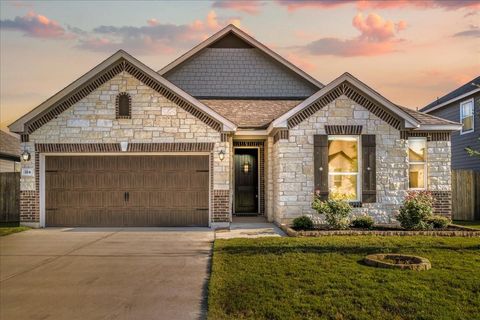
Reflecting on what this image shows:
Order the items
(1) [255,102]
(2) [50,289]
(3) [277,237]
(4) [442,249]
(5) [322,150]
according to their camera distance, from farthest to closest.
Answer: (1) [255,102] < (5) [322,150] < (3) [277,237] < (4) [442,249] < (2) [50,289]

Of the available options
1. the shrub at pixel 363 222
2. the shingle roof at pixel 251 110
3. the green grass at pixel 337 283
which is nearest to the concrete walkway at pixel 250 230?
the green grass at pixel 337 283

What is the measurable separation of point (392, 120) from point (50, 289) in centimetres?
1117

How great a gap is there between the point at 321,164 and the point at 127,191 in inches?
247

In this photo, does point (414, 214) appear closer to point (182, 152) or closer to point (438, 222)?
point (438, 222)

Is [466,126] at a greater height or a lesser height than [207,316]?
greater

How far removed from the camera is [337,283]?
7.52 m

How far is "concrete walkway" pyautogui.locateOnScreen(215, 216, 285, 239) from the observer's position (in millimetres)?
12985

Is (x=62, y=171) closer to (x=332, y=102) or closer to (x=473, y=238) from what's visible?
(x=332, y=102)

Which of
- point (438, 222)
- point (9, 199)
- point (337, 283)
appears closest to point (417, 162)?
point (438, 222)

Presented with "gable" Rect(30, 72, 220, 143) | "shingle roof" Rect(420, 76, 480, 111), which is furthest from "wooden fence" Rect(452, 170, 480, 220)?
"gable" Rect(30, 72, 220, 143)

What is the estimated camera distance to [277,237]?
12203 millimetres

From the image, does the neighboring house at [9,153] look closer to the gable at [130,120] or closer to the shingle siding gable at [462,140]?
the gable at [130,120]

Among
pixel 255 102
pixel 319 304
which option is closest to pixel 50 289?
pixel 319 304

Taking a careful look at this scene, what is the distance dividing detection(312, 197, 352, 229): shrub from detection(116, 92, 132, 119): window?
265 inches
